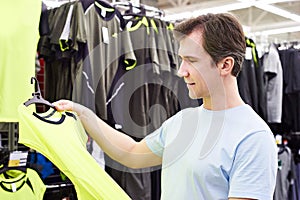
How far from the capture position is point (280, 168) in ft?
14.7

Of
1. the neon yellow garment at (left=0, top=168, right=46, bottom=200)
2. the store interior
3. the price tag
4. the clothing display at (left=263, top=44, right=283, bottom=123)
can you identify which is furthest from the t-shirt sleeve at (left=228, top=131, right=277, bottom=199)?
the clothing display at (left=263, top=44, right=283, bottom=123)

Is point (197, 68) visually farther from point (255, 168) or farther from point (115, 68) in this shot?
point (115, 68)

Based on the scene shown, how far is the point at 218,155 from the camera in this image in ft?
4.60

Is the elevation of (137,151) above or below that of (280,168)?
above

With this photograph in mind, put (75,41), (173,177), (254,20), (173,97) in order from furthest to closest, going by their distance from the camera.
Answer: (254,20) → (173,97) → (75,41) → (173,177)

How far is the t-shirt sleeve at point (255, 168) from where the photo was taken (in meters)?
1.32

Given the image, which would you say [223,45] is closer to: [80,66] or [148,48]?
[80,66]

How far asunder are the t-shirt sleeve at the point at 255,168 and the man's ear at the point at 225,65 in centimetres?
Answer: 22

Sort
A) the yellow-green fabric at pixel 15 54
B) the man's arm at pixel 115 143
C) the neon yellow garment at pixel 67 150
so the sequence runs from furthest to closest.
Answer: the yellow-green fabric at pixel 15 54 < the man's arm at pixel 115 143 < the neon yellow garment at pixel 67 150

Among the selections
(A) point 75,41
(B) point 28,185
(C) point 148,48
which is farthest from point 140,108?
(B) point 28,185

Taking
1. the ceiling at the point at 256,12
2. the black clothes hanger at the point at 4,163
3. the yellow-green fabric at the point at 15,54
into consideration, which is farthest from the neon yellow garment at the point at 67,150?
the ceiling at the point at 256,12

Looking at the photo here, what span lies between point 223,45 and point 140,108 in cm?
171

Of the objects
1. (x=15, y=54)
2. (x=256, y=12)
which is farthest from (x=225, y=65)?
(x=256, y=12)

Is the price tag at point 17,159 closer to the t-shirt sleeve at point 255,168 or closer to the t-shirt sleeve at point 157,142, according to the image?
the t-shirt sleeve at point 157,142
